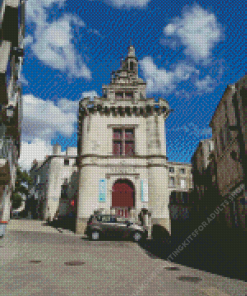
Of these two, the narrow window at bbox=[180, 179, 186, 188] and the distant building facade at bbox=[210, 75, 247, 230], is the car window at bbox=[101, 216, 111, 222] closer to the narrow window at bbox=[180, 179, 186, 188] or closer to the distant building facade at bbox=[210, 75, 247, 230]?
the distant building facade at bbox=[210, 75, 247, 230]

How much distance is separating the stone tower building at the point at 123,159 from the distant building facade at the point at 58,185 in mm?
20667

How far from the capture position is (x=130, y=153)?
22.8 m

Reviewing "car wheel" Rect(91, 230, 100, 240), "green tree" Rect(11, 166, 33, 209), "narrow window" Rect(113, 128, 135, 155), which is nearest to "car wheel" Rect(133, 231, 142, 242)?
"car wheel" Rect(91, 230, 100, 240)

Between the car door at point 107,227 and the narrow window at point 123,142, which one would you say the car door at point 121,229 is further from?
the narrow window at point 123,142

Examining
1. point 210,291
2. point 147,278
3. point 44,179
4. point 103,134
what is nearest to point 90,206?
point 103,134

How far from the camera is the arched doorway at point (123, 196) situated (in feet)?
67.9

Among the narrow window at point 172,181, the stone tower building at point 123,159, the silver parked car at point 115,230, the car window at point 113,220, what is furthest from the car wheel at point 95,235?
the narrow window at point 172,181

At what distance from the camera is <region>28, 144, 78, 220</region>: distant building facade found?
41.6 m

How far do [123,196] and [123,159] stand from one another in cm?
344

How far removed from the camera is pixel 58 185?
42844 millimetres

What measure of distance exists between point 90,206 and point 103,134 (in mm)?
7009

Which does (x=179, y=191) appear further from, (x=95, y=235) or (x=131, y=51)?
(x=95, y=235)

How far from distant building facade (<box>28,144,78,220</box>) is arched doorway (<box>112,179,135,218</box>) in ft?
68.6

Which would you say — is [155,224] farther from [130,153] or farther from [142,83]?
[142,83]
